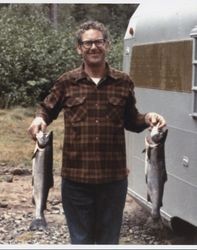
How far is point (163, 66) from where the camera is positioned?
3.92m

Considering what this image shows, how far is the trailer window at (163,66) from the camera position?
12.0 ft

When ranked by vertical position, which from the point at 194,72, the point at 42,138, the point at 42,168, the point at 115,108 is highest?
the point at 194,72

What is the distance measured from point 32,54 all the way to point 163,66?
1489mm

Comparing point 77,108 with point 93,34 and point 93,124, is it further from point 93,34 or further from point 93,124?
point 93,34

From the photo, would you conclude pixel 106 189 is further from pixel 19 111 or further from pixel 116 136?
pixel 19 111

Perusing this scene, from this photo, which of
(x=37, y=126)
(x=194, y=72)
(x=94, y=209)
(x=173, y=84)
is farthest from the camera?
(x=173, y=84)

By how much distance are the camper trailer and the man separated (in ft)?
2.41

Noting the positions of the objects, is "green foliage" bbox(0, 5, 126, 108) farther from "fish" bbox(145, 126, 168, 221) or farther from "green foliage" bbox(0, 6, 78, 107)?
"fish" bbox(145, 126, 168, 221)

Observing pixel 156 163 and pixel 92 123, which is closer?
pixel 92 123

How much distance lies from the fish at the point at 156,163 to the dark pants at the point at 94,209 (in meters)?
0.16

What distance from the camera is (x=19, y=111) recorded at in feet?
16.5

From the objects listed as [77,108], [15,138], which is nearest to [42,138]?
[77,108]

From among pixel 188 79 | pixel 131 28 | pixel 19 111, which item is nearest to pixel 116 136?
pixel 188 79

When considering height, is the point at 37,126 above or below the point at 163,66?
below
